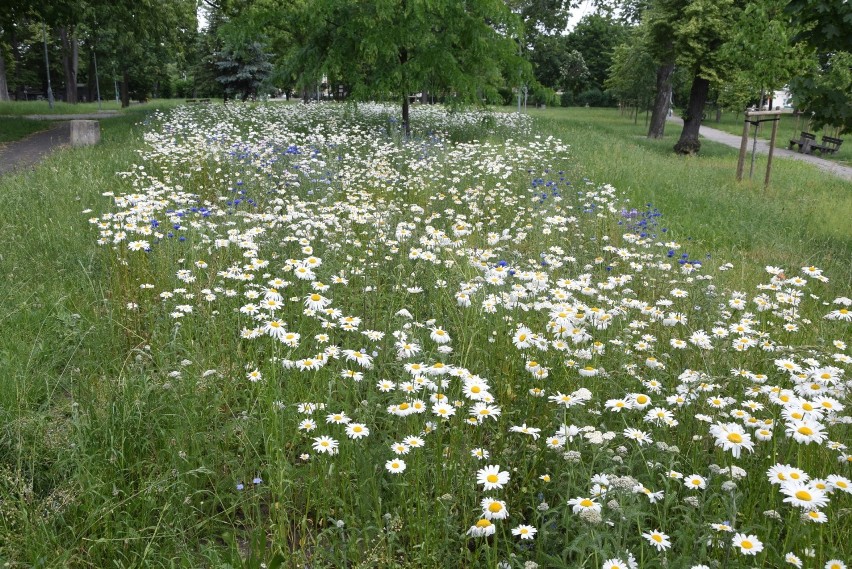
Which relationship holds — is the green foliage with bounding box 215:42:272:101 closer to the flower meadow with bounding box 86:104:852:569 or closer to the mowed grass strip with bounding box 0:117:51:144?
the mowed grass strip with bounding box 0:117:51:144

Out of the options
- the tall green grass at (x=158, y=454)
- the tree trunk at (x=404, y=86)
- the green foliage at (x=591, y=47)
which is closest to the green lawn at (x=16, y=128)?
the tree trunk at (x=404, y=86)

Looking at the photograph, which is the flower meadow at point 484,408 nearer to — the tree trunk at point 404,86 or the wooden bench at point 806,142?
the tree trunk at point 404,86

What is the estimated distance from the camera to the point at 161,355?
3189mm

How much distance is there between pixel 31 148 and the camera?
1373 cm

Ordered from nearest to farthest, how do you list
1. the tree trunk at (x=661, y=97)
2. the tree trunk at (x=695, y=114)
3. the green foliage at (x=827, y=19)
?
the green foliage at (x=827, y=19) < the tree trunk at (x=695, y=114) < the tree trunk at (x=661, y=97)

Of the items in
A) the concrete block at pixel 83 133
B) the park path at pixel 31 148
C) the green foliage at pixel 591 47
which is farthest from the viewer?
the green foliage at pixel 591 47

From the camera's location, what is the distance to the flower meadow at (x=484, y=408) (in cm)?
221

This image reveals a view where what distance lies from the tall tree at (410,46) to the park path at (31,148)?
6014 millimetres

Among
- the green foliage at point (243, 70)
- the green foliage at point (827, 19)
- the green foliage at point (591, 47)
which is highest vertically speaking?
the green foliage at point (591, 47)

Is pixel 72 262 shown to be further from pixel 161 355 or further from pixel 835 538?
pixel 835 538

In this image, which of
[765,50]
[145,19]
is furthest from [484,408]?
[145,19]

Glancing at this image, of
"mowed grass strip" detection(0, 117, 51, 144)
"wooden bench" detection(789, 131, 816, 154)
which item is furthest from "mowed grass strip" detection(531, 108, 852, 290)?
"mowed grass strip" detection(0, 117, 51, 144)

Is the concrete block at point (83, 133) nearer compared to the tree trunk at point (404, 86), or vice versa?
the concrete block at point (83, 133)

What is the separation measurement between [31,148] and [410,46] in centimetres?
871
